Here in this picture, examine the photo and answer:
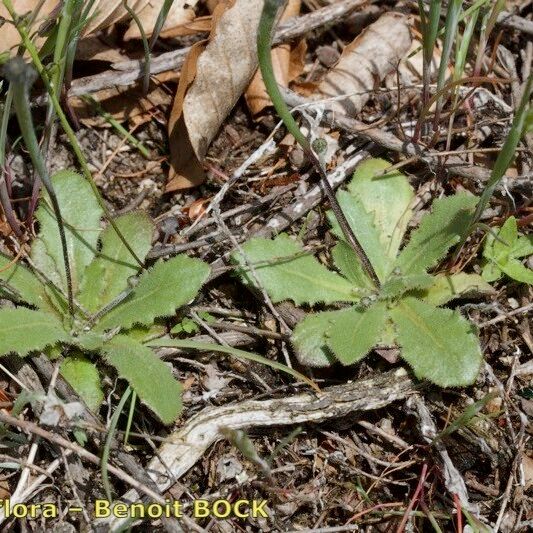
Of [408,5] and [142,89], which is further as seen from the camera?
[408,5]

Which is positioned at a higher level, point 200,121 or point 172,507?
point 200,121

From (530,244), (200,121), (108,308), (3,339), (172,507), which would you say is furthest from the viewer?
(200,121)

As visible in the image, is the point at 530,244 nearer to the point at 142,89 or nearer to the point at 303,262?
the point at 303,262

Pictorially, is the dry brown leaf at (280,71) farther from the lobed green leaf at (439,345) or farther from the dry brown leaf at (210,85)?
the lobed green leaf at (439,345)

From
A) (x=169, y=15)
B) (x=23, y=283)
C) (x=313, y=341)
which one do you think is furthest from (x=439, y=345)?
(x=169, y=15)

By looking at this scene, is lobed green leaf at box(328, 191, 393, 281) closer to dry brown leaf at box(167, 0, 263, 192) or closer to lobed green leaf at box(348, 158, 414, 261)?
lobed green leaf at box(348, 158, 414, 261)

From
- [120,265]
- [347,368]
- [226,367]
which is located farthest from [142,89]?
[347,368]

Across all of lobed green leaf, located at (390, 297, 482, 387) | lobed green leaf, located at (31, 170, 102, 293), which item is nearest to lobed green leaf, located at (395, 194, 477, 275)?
lobed green leaf, located at (390, 297, 482, 387)
